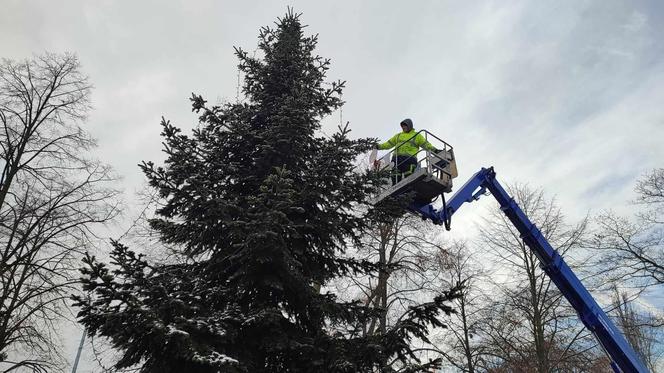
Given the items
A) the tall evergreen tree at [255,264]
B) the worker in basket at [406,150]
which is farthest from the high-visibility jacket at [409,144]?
the tall evergreen tree at [255,264]

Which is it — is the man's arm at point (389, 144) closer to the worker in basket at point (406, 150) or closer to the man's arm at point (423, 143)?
the worker in basket at point (406, 150)

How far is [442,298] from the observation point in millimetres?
5250

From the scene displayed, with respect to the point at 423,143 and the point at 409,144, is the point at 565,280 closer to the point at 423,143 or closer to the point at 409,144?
the point at 423,143

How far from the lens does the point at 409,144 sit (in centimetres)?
864

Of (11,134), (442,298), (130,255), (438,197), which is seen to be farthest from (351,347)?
(11,134)

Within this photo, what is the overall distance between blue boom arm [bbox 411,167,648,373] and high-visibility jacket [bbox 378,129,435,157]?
1.57 m

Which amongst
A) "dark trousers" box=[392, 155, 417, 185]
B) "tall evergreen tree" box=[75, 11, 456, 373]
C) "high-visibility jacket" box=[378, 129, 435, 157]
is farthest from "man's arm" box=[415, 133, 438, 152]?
"tall evergreen tree" box=[75, 11, 456, 373]

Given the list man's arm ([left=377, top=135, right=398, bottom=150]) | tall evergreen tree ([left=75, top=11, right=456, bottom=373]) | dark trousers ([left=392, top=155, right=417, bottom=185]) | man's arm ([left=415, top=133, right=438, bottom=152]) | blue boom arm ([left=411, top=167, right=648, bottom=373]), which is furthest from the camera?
→ blue boom arm ([left=411, top=167, right=648, bottom=373])

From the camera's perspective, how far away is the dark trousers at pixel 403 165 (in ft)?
27.6

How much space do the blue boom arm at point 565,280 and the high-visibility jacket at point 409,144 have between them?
1.57 m

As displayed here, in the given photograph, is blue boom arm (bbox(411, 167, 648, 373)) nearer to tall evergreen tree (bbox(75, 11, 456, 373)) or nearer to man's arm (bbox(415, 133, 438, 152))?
man's arm (bbox(415, 133, 438, 152))

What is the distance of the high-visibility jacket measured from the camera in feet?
28.0

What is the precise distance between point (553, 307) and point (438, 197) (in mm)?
9496

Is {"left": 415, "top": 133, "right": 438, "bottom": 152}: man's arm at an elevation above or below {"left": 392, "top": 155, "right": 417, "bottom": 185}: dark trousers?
above
